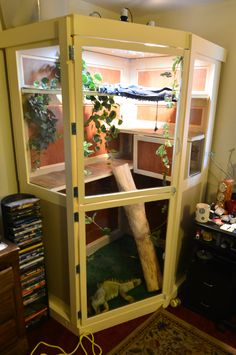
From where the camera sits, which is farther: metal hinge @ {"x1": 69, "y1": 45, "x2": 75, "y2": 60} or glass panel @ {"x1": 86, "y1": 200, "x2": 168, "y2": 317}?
glass panel @ {"x1": 86, "y1": 200, "x2": 168, "y2": 317}

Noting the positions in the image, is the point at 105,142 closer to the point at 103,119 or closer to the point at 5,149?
the point at 103,119

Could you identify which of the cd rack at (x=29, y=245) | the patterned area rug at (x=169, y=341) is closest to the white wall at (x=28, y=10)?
the cd rack at (x=29, y=245)

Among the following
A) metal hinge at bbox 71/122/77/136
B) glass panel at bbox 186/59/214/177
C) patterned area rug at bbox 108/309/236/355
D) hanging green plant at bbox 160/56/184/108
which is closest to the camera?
metal hinge at bbox 71/122/77/136

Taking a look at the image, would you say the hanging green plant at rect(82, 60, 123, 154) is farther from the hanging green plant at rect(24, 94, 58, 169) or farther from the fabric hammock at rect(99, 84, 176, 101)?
the hanging green plant at rect(24, 94, 58, 169)

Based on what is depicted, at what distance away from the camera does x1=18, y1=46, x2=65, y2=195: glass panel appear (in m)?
1.67

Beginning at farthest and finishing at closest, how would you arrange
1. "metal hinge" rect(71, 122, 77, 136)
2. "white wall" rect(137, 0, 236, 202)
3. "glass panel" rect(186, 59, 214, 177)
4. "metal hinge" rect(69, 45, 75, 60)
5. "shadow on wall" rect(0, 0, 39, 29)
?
"white wall" rect(137, 0, 236, 202) < "glass panel" rect(186, 59, 214, 177) < "shadow on wall" rect(0, 0, 39, 29) < "metal hinge" rect(71, 122, 77, 136) < "metal hinge" rect(69, 45, 75, 60)

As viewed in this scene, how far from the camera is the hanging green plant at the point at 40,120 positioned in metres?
1.80

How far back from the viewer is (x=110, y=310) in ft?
6.68

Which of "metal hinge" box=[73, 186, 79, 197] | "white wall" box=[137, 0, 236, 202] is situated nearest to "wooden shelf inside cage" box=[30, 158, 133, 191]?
"metal hinge" box=[73, 186, 79, 197]

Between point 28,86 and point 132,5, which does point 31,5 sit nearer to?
point 28,86

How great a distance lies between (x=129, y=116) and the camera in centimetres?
227

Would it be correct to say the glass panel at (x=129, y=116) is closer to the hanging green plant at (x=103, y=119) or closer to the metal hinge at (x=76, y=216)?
the hanging green plant at (x=103, y=119)

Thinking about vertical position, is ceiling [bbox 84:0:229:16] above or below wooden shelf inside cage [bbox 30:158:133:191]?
above

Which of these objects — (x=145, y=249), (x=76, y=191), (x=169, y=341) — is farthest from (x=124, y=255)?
(x=76, y=191)
